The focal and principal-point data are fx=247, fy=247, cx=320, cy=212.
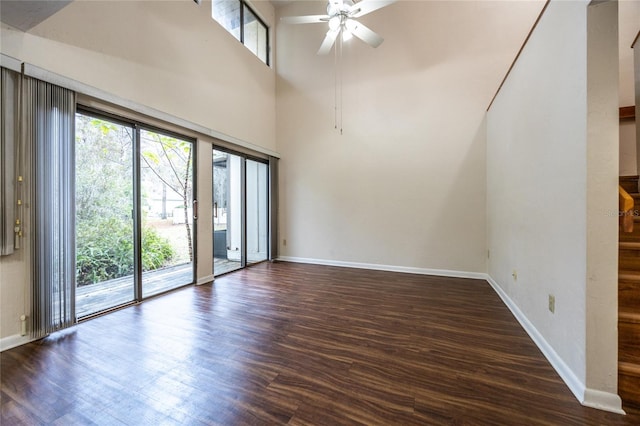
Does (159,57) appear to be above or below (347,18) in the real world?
below

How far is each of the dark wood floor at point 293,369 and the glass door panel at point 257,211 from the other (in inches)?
88.1

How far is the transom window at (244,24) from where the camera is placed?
4362 millimetres

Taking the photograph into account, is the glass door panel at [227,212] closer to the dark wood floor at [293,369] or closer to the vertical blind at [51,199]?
the dark wood floor at [293,369]

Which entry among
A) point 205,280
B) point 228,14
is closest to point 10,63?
point 205,280

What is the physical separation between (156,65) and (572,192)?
4.47 m

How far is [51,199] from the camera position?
229 centimetres

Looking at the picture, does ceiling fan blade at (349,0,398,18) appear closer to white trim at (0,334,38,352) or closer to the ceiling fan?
the ceiling fan

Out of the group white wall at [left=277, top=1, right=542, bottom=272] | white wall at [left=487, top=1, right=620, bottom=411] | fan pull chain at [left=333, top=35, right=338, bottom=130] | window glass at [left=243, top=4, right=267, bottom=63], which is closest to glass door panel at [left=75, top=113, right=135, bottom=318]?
white wall at [left=277, top=1, right=542, bottom=272]

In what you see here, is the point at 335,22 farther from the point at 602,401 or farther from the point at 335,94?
the point at 602,401

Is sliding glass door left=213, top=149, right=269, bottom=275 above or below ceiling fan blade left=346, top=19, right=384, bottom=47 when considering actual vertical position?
below

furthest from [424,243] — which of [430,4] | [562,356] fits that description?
[430,4]

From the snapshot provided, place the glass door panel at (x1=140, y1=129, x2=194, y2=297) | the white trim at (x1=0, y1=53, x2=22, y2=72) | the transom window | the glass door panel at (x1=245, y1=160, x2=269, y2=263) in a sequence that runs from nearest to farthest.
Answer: the white trim at (x1=0, y1=53, x2=22, y2=72), the glass door panel at (x1=140, y1=129, x2=194, y2=297), the transom window, the glass door panel at (x1=245, y1=160, x2=269, y2=263)

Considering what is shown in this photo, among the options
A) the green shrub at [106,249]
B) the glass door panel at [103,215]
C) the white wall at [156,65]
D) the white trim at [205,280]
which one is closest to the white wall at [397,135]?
the white wall at [156,65]

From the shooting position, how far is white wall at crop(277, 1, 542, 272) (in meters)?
4.10
